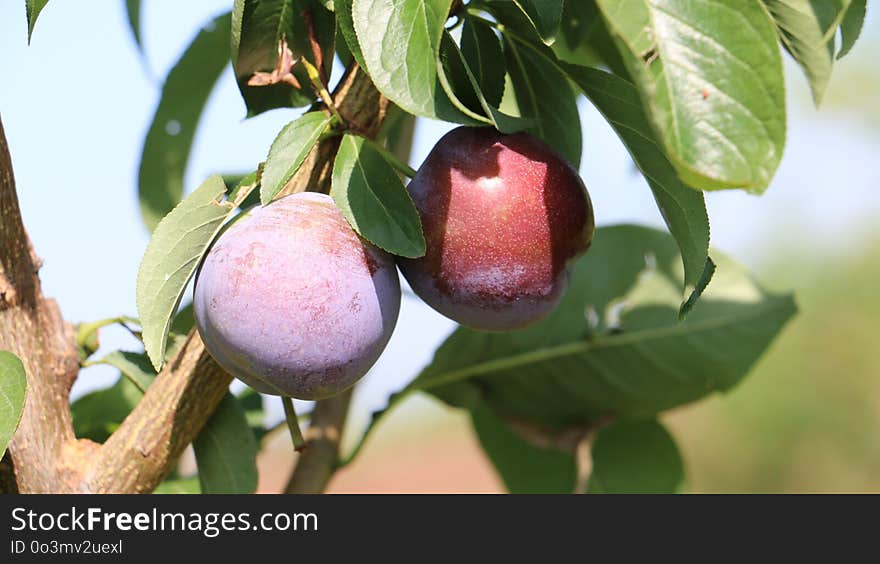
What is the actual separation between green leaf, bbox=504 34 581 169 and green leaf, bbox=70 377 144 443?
0.42m

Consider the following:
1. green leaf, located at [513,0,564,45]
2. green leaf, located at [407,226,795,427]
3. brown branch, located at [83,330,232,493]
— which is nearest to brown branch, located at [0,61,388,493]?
brown branch, located at [83,330,232,493]

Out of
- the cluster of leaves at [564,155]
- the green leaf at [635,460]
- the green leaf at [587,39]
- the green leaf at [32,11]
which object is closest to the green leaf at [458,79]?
the cluster of leaves at [564,155]

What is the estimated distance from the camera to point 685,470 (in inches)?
38.1

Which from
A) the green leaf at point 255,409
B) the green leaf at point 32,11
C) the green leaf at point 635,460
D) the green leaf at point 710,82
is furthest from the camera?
the green leaf at point 635,460

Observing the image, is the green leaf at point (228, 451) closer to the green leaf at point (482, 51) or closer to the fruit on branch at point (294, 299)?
the fruit on branch at point (294, 299)

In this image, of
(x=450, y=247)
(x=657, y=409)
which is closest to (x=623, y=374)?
(x=657, y=409)

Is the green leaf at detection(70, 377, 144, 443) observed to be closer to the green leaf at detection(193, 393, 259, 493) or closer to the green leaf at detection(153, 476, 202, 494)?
the green leaf at detection(153, 476, 202, 494)

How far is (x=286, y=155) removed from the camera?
1.59 feet

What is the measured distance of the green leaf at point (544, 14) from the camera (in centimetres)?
49

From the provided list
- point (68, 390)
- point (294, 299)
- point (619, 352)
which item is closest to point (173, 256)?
point (294, 299)

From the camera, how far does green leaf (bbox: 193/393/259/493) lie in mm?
622

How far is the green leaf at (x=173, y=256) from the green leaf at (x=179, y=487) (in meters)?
0.27

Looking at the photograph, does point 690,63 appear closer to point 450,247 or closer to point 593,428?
point 450,247

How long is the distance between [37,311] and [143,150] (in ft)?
1.03
